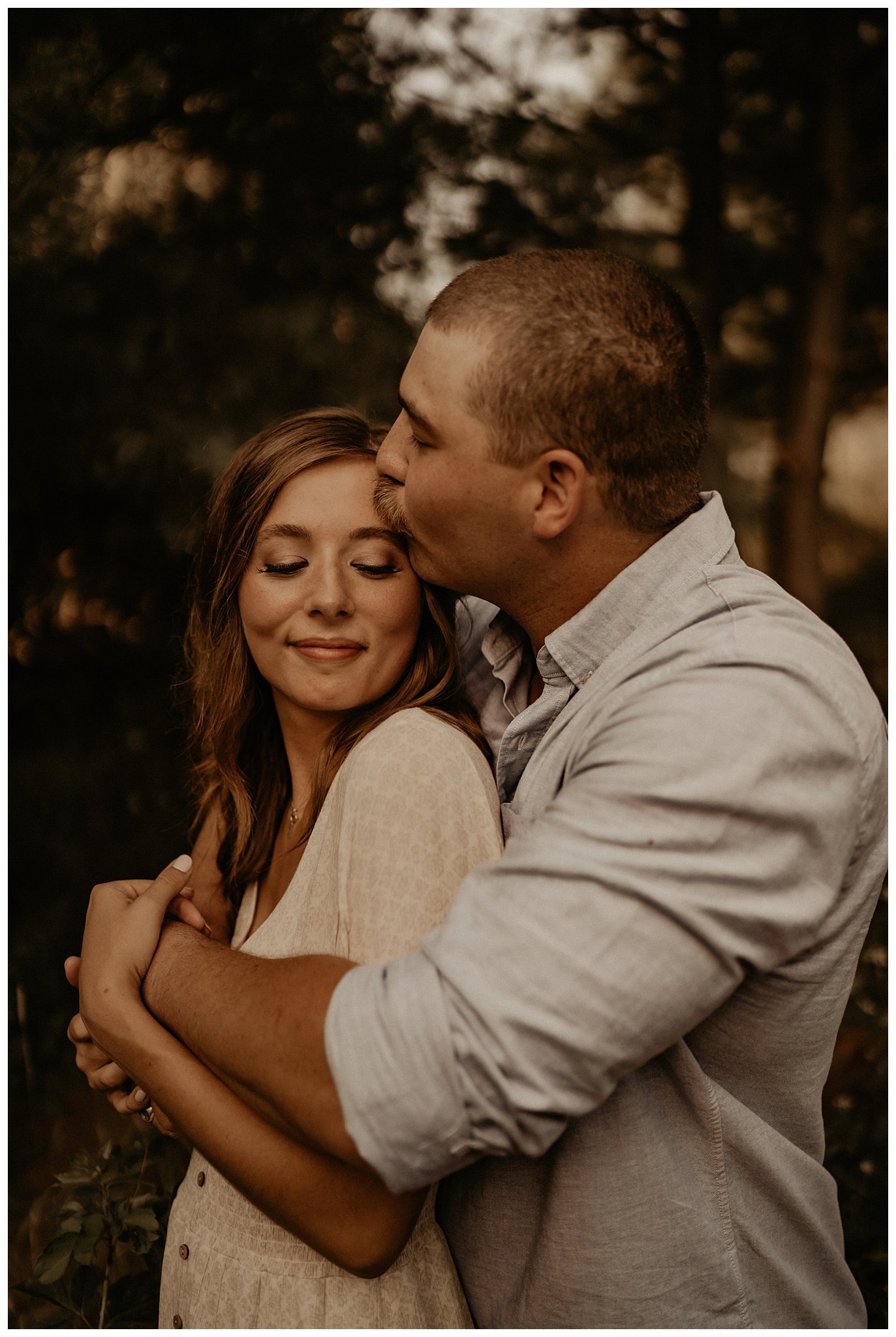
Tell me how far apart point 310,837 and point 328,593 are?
17.5 inches

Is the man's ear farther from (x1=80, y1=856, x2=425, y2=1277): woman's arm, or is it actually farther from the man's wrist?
(x1=80, y1=856, x2=425, y2=1277): woman's arm

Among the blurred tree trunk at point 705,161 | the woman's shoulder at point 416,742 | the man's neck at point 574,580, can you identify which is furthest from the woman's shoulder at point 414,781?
Result: the blurred tree trunk at point 705,161

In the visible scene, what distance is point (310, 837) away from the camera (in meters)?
1.84

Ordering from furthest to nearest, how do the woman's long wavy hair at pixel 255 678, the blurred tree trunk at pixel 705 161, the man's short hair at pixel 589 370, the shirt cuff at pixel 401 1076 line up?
the blurred tree trunk at pixel 705 161 < the woman's long wavy hair at pixel 255 678 < the man's short hair at pixel 589 370 < the shirt cuff at pixel 401 1076

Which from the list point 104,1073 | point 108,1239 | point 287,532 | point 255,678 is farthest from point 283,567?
point 108,1239

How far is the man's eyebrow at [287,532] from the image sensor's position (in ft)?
6.41

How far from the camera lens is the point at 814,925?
A: 4.73 feet

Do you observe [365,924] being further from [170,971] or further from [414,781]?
[170,971]

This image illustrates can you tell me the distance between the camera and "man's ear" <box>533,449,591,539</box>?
179 cm

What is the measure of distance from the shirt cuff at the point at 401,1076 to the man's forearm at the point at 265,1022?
38 mm

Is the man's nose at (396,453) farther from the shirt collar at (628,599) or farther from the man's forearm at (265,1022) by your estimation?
the man's forearm at (265,1022)

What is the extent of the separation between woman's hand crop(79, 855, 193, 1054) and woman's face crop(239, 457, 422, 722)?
0.44m

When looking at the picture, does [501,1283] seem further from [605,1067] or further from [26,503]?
[26,503]

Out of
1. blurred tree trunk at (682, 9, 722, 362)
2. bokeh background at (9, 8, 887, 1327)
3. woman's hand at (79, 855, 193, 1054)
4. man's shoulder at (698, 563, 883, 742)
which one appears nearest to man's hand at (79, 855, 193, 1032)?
woman's hand at (79, 855, 193, 1054)
